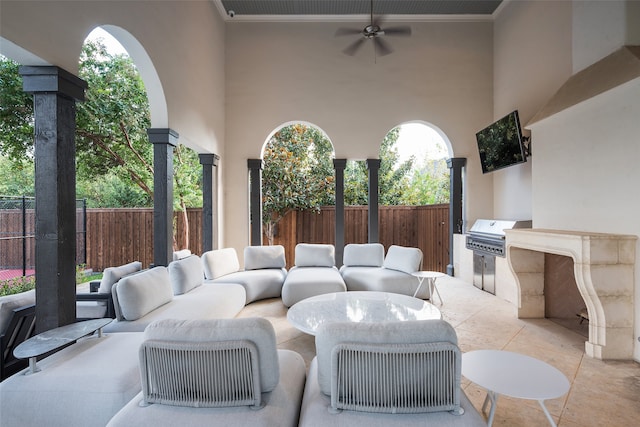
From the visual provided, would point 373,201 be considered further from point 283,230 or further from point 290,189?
point 283,230

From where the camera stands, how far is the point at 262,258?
16.3 ft

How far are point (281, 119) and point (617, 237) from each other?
5257mm

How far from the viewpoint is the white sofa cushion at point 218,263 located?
4.31m

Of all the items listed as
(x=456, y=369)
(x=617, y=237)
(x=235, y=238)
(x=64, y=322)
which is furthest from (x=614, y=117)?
(x=235, y=238)

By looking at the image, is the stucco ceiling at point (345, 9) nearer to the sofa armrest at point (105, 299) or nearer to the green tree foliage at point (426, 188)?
the green tree foliage at point (426, 188)

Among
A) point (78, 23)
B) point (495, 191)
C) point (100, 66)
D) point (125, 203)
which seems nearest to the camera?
point (78, 23)

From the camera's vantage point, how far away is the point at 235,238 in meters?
6.27

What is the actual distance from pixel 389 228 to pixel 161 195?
506cm

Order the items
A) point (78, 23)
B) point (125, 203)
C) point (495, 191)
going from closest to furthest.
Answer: point (78, 23) → point (495, 191) → point (125, 203)

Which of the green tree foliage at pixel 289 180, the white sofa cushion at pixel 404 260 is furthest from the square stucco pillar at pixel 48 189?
the green tree foliage at pixel 289 180

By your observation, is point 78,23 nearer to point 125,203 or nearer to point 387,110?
point 387,110

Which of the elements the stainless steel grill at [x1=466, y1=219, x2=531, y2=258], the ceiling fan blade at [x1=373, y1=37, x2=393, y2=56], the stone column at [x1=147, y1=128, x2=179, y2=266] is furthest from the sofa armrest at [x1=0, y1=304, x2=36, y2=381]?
the stainless steel grill at [x1=466, y1=219, x2=531, y2=258]

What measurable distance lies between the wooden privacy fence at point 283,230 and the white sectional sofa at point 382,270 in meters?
2.31

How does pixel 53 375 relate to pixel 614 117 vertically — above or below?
below
